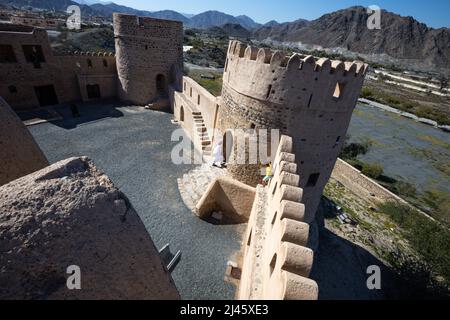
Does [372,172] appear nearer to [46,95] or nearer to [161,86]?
[161,86]

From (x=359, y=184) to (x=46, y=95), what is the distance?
2691cm

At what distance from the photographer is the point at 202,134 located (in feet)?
44.4

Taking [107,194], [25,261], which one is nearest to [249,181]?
[107,194]

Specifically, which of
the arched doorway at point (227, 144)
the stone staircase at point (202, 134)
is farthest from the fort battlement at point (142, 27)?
the arched doorway at point (227, 144)

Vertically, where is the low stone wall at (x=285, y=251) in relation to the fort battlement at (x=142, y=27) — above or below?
below

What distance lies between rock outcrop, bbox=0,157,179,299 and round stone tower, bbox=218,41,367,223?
5.70 metres

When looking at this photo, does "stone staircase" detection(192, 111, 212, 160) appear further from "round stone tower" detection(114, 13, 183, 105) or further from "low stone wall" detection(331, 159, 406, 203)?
"low stone wall" detection(331, 159, 406, 203)

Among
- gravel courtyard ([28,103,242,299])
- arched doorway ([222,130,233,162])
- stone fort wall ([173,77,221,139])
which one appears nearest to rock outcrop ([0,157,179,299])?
gravel courtyard ([28,103,242,299])

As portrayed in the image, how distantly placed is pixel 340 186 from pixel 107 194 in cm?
2199

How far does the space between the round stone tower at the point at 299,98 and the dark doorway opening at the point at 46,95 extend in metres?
15.8

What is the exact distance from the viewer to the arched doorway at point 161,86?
19.0 meters

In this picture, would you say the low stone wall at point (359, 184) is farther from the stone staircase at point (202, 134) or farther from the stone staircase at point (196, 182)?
the stone staircase at point (196, 182)

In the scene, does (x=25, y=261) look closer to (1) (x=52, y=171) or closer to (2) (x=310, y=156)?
(1) (x=52, y=171)

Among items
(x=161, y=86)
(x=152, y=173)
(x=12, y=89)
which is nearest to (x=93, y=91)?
(x=12, y=89)
